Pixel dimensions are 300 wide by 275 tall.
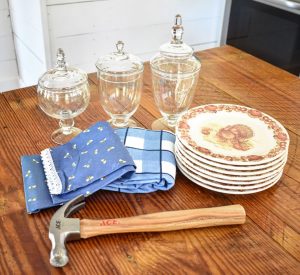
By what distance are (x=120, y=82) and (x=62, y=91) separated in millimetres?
141

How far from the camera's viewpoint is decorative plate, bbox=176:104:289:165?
0.80m

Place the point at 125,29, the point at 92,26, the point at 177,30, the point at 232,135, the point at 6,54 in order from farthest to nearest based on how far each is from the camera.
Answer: the point at 6,54
the point at 125,29
the point at 92,26
the point at 177,30
the point at 232,135

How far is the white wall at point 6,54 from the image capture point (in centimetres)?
234

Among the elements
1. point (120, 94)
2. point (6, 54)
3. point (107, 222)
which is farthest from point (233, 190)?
point (6, 54)

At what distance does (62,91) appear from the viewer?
0.90m

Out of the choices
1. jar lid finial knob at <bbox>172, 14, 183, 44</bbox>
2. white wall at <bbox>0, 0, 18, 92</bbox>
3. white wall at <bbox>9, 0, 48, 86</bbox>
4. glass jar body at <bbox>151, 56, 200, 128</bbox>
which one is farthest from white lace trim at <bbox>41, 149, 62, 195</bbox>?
white wall at <bbox>0, 0, 18, 92</bbox>

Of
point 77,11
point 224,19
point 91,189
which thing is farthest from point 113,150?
point 224,19

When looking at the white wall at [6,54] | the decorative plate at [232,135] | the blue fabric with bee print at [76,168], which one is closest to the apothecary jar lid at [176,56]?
the decorative plate at [232,135]

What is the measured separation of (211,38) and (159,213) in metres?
2.03

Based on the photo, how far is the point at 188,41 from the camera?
2.50 metres

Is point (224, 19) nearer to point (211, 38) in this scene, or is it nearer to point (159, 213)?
point (211, 38)

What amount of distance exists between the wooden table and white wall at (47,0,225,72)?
1.10 m

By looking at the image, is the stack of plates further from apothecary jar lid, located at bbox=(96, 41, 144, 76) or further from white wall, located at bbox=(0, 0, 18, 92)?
white wall, located at bbox=(0, 0, 18, 92)

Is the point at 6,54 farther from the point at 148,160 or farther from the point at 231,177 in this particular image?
the point at 231,177
